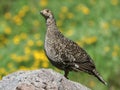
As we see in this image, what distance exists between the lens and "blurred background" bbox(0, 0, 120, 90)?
1462cm

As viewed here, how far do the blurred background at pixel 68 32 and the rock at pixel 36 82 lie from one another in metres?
5.47

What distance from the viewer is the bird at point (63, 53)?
302 inches

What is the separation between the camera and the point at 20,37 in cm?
1703

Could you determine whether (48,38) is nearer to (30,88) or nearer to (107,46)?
(30,88)

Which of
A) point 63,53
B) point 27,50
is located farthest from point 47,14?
point 27,50

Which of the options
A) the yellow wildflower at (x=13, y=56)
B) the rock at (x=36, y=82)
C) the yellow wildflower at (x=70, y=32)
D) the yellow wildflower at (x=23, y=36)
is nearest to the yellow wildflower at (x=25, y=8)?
the yellow wildflower at (x=23, y=36)

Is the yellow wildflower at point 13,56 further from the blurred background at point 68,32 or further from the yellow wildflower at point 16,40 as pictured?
the yellow wildflower at point 16,40

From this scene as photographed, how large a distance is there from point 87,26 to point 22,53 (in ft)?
7.76

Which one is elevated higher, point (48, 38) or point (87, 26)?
point (87, 26)

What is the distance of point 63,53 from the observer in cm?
782

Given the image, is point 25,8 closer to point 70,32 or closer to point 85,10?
point 85,10

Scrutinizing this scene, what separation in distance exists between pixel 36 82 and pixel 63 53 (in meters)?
1.36

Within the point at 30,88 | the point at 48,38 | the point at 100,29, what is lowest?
the point at 30,88

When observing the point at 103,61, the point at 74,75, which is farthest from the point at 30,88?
the point at 103,61
